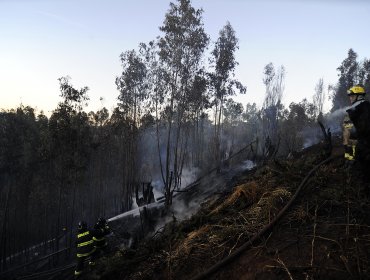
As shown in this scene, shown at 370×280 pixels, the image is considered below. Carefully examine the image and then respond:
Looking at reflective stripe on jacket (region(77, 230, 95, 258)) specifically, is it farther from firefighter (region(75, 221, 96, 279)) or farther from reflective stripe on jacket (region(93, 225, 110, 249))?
reflective stripe on jacket (region(93, 225, 110, 249))

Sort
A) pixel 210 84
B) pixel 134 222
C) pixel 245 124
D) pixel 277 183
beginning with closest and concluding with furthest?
pixel 277 183 → pixel 134 222 → pixel 210 84 → pixel 245 124

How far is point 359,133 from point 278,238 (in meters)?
2.29

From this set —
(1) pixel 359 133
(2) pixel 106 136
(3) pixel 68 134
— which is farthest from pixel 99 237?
(2) pixel 106 136

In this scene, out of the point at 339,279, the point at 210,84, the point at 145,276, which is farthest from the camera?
the point at 210,84

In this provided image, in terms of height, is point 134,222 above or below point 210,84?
below

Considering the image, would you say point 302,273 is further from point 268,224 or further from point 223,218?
point 223,218

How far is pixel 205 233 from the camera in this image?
4.41 m

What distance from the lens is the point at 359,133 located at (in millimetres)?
4621

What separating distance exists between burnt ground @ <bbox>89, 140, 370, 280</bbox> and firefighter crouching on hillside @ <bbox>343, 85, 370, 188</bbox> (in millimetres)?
200

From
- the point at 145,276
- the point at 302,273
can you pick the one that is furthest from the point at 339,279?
the point at 145,276

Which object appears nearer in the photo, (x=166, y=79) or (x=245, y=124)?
(x=166, y=79)

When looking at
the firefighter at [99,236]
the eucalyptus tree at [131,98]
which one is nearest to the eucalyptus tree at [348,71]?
the eucalyptus tree at [131,98]

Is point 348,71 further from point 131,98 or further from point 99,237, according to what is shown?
point 99,237

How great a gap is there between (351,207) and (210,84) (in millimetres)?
25516
